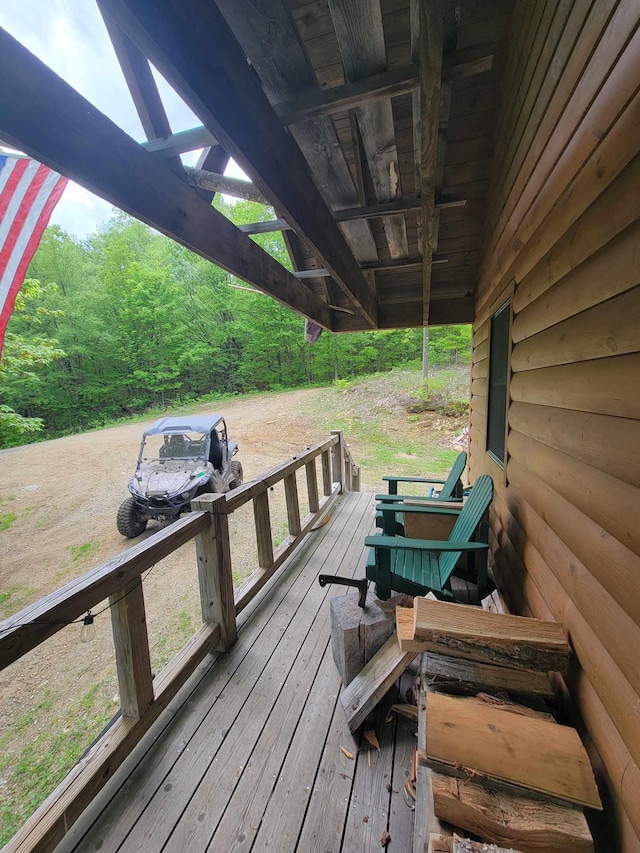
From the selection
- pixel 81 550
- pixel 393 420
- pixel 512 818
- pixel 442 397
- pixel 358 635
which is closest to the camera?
pixel 512 818

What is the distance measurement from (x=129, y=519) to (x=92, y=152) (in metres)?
5.29

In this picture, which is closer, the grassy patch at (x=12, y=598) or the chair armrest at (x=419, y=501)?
the chair armrest at (x=419, y=501)

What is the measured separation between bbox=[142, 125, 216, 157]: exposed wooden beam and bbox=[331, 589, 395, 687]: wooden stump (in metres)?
2.08

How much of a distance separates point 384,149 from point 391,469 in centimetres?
708

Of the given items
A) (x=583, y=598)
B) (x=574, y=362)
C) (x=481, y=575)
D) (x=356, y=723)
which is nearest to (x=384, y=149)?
(x=574, y=362)

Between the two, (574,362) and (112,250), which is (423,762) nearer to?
→ (574,362)

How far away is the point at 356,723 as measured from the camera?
1.46 meters

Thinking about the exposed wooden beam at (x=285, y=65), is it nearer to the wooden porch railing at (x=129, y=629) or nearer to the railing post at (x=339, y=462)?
the wooden porch railing at (x=129, y=629)

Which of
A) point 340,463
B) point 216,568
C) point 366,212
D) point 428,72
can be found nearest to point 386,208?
point 366,212

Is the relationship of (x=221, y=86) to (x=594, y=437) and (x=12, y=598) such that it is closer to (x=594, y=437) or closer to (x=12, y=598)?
(x=594, y=437)

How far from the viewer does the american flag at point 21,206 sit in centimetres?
189

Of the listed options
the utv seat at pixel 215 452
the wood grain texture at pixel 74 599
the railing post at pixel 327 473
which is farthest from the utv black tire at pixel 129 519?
the wood grain texture at pixel 74 599

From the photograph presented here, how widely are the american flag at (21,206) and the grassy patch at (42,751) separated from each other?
2698 millimetres

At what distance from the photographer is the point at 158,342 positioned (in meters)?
A: 17.8
